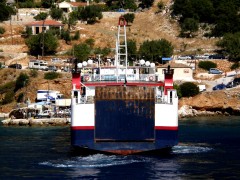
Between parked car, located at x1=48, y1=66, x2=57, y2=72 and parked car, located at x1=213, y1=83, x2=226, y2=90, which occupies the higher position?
parked car, located at x1=48, y1=66, x2=57, y2=72

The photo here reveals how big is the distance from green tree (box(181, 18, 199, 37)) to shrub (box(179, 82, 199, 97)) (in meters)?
29.0

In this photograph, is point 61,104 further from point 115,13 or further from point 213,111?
point 115,13

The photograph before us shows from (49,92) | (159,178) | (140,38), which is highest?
(140,38)

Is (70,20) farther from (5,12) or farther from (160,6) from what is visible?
(160,6)

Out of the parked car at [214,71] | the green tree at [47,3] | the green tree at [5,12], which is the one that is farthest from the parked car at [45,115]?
the green tree at [47,3]

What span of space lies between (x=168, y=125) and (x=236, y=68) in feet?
226

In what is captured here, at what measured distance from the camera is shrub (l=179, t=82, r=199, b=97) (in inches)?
4572

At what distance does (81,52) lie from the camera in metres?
133

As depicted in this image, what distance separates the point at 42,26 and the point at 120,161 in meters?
89.9

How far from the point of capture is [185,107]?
371ft

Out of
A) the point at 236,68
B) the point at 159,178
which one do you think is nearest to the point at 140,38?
the point at 236,68

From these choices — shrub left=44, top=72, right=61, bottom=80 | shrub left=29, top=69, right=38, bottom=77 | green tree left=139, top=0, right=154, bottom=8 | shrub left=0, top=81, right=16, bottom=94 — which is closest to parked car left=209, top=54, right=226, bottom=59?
shrub left=44, top=72, right=61, bottom=80

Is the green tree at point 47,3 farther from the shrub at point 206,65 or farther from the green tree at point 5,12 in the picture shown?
the shrub at point 206,65

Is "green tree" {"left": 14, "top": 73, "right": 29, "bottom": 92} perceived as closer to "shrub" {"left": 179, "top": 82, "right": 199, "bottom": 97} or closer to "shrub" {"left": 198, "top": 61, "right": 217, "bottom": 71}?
"shrub" {"left": 179, "top": 82, "right": 199, "bottom": 97}
